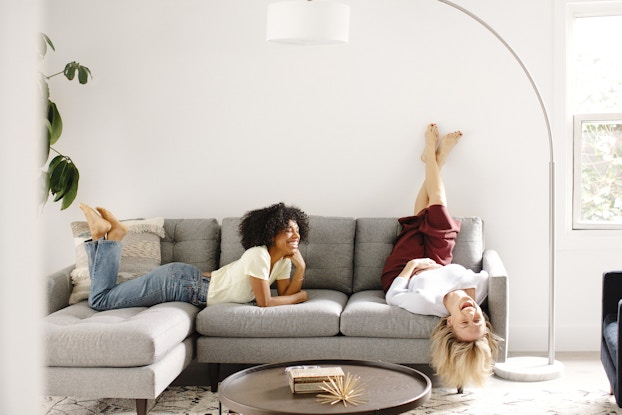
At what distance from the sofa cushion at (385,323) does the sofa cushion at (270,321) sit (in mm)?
72

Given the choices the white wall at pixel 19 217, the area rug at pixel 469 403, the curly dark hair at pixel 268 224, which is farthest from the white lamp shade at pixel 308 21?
the white wall at pixel 19 217

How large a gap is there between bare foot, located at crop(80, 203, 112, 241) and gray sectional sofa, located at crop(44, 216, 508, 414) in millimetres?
355

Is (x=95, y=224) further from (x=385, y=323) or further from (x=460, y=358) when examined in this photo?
(x=460, y=358)

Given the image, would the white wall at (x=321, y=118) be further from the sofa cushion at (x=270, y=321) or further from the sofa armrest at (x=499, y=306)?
the sofa cushion at (x=270, y=321)

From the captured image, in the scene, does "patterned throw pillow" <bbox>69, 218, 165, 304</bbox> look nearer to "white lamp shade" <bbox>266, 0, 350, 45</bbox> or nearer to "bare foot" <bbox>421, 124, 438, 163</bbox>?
"white lamp shade" <bbox>266, 0, 350, 45</bbox>

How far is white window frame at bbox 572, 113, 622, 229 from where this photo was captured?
4766 millimetres

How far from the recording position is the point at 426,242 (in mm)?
4387

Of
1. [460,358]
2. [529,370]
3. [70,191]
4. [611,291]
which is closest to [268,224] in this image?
[460,358]

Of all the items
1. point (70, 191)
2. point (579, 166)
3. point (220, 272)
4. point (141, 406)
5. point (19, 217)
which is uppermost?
point (579, 166)

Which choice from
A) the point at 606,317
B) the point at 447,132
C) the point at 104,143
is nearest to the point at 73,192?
the point at 104,143

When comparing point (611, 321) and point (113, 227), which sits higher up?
point (113, 227)

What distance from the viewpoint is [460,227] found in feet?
14.7

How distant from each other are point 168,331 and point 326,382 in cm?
98

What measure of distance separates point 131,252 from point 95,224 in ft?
1.22
